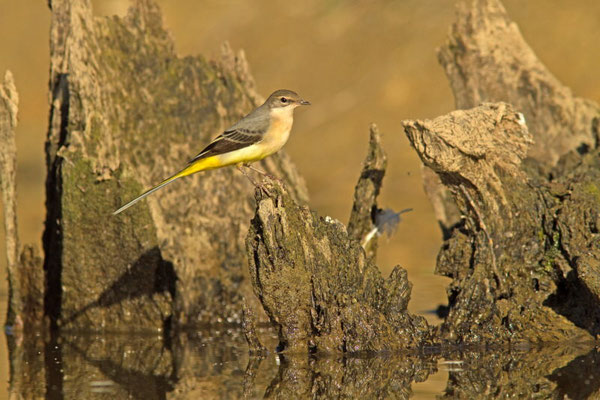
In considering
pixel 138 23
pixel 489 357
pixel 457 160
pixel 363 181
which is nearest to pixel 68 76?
pixel 138 23

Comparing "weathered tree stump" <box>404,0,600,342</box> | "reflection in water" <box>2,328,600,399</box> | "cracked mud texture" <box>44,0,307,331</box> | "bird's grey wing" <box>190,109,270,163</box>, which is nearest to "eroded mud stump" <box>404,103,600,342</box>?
"weathered tree stump" <box>404,0,600,342</box>

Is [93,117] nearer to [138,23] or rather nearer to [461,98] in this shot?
[138,23]

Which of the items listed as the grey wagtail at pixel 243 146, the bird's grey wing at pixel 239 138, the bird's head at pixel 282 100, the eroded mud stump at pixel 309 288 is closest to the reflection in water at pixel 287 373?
the eroded mud stump at pixel 309 288

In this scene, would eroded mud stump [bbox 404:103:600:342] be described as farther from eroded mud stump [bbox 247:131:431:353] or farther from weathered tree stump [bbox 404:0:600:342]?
eroded mud stump [bbox 247:131:431:353]

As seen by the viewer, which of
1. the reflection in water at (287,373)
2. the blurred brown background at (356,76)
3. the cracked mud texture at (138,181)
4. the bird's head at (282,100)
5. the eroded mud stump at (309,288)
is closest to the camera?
the reflection in water at (287,373)

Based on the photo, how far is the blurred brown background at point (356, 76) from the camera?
86.4 feet

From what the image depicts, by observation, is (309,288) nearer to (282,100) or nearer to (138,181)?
(282,100)

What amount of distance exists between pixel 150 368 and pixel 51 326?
9.79 ft

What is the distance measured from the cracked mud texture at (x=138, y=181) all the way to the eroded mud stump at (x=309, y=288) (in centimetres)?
300

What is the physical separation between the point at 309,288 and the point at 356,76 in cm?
2355

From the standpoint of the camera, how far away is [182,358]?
1094cm

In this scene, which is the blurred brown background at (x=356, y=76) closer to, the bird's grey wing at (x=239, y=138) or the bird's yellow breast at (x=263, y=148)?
the bird's yellow breast at (x=263, y=148)

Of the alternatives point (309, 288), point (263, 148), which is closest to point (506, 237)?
point (309, 288)

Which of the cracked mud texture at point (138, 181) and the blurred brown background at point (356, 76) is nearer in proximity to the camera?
the cracked mud texture at point (138, 181)
